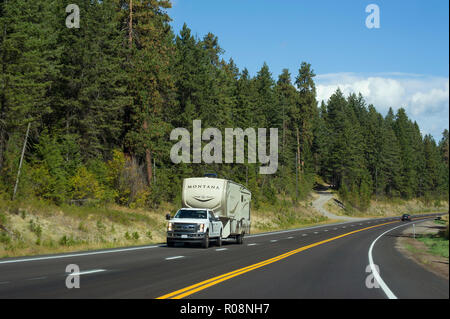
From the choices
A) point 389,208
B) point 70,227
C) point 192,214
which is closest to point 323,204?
point 389,208

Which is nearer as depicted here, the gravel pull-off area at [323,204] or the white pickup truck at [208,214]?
the white pickup truck at [208,214]

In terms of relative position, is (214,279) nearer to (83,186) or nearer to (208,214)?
(208,214)

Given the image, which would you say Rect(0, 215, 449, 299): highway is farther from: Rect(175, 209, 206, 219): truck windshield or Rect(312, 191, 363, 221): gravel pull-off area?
Rect(312, 191, 363, 221): gravel pull-off area

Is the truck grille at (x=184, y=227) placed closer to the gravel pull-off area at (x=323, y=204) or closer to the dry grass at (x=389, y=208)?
the gravel pull-off area at (x=323, y=204)

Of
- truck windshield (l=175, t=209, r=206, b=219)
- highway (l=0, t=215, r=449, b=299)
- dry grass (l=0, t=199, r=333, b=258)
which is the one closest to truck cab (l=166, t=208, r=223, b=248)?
truck windshield (l=175, t=209, r=206, b=219)

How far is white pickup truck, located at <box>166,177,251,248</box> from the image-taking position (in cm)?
2345

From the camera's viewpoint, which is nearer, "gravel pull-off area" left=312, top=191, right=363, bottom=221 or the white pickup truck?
the white pickup truck

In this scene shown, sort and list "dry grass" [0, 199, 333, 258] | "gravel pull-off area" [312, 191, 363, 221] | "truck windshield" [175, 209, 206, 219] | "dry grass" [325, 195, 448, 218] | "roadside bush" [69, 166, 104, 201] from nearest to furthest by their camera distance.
→ "dry grass" [0, 199, 333, 258]
"truck windshield" [175, 209, 206, 219]
"roadside bush" [69, 166, 104, 201]
"gravel pull-off area" [312, 191, 363, 221]
"dry grass" [325, 195, 448, 218]

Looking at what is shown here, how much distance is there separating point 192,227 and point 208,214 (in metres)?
1.58

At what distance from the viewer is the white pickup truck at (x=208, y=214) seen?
76.9 feet

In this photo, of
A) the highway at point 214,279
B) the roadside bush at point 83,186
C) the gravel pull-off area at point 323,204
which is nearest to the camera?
the highway at point 214,279

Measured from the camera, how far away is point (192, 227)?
23.4m

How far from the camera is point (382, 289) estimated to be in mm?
10422

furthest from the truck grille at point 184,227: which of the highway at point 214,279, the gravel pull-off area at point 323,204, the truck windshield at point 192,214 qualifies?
the gravel pull-off area at point 323,204
